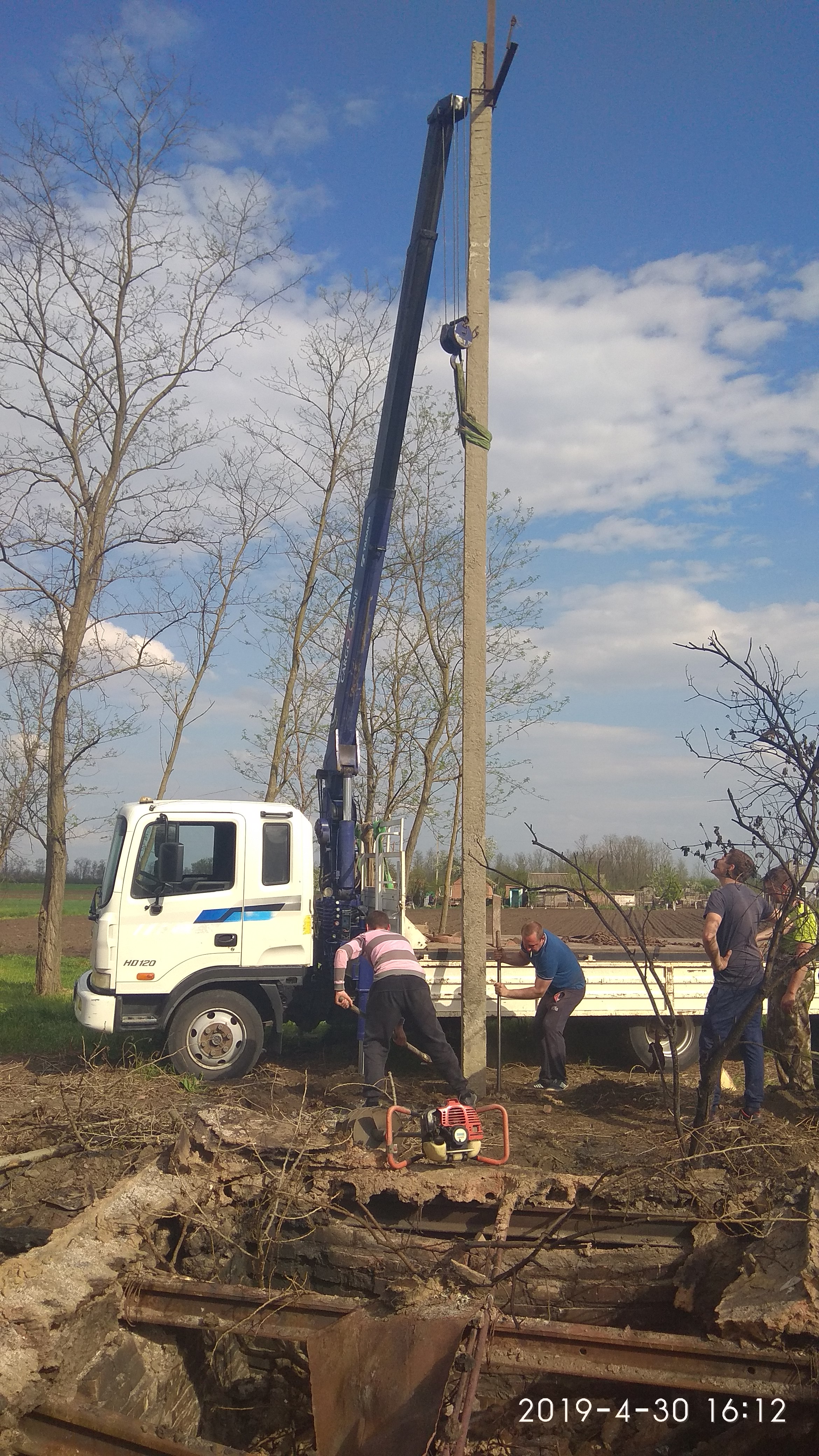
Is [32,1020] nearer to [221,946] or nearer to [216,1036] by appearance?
[216,1036]

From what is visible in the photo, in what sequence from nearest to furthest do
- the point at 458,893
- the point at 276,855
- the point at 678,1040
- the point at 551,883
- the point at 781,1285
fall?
1. the point at 781,1285
2. the point at 276,855
3. the point at 678,1040
4. the point at 551,883
5. the point at 458,893

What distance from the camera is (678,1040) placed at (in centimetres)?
983

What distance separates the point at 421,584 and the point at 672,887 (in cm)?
723

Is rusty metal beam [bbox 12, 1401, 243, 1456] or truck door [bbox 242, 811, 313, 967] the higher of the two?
truck door [bbox 242, 811, 313, 967]

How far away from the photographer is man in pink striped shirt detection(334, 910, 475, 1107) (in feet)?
24.4

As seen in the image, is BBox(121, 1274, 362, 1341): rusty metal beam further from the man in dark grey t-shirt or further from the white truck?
the white truck

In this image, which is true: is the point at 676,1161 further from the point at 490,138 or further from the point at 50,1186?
the point at 490,138

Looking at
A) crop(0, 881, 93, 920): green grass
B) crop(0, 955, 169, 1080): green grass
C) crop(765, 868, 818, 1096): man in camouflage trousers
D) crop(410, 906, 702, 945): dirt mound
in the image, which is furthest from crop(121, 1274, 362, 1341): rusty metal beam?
crop(0, 881, 93, 920): green grass

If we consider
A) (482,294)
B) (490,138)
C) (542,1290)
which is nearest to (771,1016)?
(542,1290)

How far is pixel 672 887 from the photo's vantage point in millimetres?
16641

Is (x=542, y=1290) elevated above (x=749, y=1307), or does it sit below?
below

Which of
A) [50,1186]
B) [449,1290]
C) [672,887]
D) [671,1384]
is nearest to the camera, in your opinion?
[671,1384]

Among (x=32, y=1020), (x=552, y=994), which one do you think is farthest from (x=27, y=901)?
(x=552, y=994)

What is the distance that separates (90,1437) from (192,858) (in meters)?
6.28
